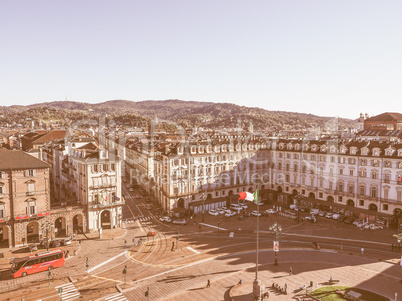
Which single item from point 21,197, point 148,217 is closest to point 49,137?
point 148,217

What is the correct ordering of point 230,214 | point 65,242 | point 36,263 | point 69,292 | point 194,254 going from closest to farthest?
1. point 69,292
2. point 36,263
3. point 194,254
4. point 65,242
5. point 230,214

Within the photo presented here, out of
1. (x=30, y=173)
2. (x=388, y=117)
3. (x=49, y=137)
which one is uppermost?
(x=388, y=117)

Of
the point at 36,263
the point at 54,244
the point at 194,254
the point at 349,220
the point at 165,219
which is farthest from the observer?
the point at 165,219

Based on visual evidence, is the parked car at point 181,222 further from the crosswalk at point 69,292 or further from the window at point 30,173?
the crosswalk at point 69,292

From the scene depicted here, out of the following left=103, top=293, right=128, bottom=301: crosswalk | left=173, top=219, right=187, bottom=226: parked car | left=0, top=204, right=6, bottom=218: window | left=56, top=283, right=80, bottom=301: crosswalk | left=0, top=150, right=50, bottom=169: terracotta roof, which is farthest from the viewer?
left=173, top=219, right=187, bottom=226: parked car

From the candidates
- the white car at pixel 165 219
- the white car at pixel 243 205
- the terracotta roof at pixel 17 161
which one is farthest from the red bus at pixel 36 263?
the white car at pixel 243 205

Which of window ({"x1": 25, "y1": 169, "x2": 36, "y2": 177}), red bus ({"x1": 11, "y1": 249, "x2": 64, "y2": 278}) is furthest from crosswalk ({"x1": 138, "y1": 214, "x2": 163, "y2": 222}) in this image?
red bus ({"x1": 11, "y1": 249, "x2": 64, "y2": 278})

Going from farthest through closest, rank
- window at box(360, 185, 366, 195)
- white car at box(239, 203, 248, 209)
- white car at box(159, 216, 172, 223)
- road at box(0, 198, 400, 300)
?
white car at box(239, 203, 248, 209)
window at box(360, 185, 366, 195)
white car at box(159, 216, 172, 223)
road at box(0, 198, 400, 300)

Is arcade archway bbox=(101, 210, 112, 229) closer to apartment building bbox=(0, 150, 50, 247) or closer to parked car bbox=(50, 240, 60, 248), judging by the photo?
parked car bbox=(50, 240, 60, 248)

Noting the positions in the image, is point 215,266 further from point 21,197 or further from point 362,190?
point 362,190
